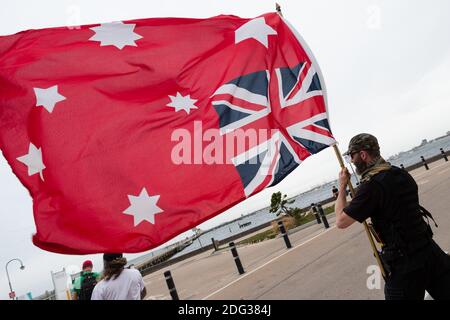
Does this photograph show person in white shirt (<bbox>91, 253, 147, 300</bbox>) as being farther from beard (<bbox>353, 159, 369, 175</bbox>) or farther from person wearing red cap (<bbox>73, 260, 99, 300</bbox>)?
person wearing red cap (<bbox>73, 260, 99, 300</bbox>)

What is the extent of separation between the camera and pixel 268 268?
9.73 m

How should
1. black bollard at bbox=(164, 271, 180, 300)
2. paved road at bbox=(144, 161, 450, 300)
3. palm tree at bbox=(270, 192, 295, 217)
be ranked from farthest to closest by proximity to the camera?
1. palm tree at bbox=(270, 192, 295, 217)
2. black bollard at bbox=(164, 271, 180, 300)
3. paved road at bbox=(144, 161, 450, 300)

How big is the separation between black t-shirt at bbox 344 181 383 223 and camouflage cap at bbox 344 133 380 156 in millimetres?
319

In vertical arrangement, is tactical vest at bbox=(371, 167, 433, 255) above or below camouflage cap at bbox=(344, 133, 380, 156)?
below

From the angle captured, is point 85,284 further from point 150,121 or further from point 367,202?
point 367,202

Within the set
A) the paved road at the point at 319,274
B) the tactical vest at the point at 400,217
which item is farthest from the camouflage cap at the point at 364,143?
the paved road at the point at 319,274

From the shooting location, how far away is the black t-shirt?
266 centimetres

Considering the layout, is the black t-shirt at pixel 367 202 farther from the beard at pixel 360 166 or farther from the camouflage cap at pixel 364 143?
the camouflage cap at pixel 364 143

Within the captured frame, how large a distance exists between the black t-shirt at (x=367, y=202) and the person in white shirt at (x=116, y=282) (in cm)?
252

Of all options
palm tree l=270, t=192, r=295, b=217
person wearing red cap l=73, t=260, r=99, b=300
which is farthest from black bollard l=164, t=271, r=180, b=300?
palm tree l=270, t=192, r=295, b=217

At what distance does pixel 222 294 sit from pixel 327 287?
128 inches

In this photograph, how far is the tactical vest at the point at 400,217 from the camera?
2621 mm

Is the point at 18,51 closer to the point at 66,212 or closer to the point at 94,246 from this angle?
the point at 66,212
